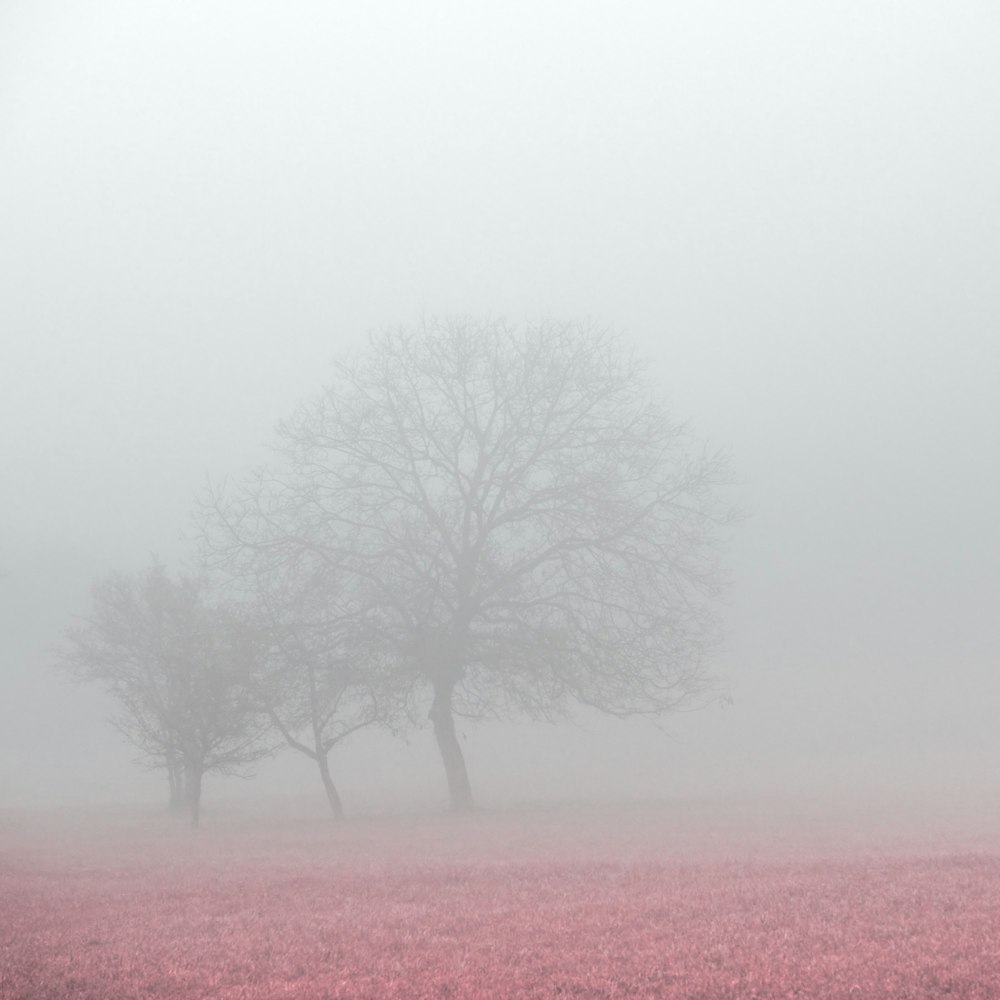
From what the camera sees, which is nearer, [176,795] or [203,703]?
[203,703]

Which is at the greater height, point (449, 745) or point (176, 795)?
point (449, 745)

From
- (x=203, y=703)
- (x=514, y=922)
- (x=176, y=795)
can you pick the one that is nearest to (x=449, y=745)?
(x=203, y=703)

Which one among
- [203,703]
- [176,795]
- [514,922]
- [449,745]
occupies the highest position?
[203,703]

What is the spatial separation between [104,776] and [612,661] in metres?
57.2

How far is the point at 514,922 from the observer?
379 inches

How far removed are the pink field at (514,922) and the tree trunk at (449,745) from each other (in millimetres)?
9932

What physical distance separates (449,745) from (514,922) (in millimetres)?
20943

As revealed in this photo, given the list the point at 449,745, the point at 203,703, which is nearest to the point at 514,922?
the point at 449,745

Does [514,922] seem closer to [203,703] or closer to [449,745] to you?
[449,745]

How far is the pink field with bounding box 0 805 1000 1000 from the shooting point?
698cm

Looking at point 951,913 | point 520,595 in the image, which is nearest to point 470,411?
point 520,595

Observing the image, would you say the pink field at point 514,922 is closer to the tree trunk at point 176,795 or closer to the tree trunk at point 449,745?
the tree trunk at point 449,745

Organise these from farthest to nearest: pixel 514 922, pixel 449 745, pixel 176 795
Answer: pixel 176 795
pixel 449 745
pixel 514 922

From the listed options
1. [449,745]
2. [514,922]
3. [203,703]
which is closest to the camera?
[514,922]
